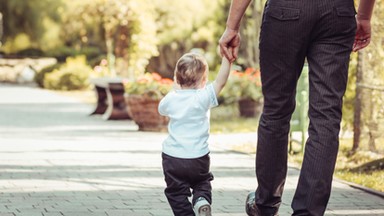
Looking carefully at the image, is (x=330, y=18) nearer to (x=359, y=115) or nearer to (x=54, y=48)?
(x=359, y=115)

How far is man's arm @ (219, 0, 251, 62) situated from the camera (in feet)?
15.0

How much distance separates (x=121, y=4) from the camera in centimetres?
2211

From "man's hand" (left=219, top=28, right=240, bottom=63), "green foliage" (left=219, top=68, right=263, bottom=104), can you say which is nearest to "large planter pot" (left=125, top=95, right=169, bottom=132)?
"green foliage" (left=219, top=68, right=263, bottom=104)

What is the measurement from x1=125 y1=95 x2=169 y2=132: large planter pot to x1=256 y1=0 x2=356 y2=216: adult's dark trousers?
8.67 metres

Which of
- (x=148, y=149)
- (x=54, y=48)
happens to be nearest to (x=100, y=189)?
(x=148, y=149)

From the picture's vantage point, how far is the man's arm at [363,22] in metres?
4.77

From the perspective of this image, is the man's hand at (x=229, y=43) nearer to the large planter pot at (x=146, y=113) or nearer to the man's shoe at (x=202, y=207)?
the man's shoe at (x=202, y=207)

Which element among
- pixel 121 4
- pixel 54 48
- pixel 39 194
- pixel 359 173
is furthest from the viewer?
pixel 54 48

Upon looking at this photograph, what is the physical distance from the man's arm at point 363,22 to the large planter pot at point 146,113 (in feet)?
27.0

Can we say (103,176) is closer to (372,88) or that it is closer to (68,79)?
(372,88)

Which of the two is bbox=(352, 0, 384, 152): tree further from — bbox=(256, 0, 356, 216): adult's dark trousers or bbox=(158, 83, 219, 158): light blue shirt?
bbox=(256, 0, 356, 216): adult's dark trousers

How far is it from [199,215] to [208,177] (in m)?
0.26


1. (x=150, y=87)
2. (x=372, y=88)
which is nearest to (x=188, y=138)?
(x=372, y=88)

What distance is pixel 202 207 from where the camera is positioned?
4.83 meters
